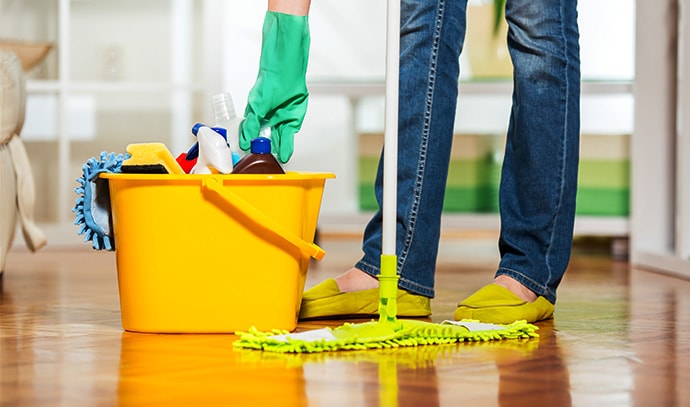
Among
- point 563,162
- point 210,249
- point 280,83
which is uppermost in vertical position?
point 280,83

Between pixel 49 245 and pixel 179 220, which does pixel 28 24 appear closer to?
pixel 49 245

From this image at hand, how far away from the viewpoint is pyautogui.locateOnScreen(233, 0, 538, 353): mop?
1.15 metres

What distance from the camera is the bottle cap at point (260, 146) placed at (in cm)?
130

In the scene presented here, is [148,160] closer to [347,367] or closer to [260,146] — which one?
[260,146]

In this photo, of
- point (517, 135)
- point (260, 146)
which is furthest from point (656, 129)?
point (260, 146)

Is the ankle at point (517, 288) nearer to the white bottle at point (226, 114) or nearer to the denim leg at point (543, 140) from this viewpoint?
the denim leg at point (543, 140)

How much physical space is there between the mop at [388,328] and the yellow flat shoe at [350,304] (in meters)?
0.18

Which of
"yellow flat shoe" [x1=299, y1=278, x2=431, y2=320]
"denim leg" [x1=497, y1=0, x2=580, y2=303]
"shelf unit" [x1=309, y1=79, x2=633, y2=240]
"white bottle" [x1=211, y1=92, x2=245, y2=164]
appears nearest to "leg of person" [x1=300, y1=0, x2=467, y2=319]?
"yellow flat shoe" [x1=299, y1=278, x2=431, y2=320]

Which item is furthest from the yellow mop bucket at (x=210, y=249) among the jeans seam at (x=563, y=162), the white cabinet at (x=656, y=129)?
the white cabinet at (x=656, y=129)

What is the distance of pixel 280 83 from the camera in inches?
53.7

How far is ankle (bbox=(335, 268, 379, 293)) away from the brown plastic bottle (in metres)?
0.27

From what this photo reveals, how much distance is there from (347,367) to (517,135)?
1.87 feet

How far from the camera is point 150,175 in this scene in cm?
128

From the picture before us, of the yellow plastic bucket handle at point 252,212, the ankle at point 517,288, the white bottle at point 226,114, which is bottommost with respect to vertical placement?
the ankle at point 517,288
